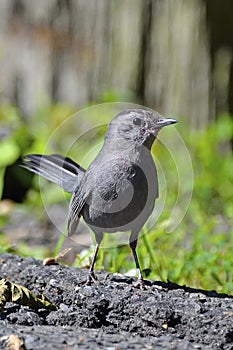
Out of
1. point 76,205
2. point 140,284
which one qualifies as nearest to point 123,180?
point 76,205

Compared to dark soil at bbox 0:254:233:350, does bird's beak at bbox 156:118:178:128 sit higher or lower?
higher

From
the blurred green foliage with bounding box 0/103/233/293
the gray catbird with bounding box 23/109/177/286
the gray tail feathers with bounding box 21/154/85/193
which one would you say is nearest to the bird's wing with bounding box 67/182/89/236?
the gray catbird with bounding box 23/109/177/286

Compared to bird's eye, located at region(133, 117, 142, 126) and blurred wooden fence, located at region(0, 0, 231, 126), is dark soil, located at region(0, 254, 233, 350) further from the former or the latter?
blurred wooden fence, located at region(0, 0, 231, 126)

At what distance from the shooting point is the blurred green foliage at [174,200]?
545 centimetres

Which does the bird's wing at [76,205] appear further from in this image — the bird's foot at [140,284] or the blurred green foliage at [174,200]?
the blurred green foliage at [174,200]

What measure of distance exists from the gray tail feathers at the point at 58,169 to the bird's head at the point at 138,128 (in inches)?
20.4

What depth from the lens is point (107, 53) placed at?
9.09m

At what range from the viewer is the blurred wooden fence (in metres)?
8.95

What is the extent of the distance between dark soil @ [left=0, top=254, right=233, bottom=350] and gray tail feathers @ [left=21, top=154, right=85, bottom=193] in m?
0.57

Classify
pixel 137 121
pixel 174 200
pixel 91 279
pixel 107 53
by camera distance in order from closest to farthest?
pixel 137 121, pixel 91 279, pixel 174 200, pixel 107 53

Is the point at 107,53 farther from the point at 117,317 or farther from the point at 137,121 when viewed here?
the point at 117,317

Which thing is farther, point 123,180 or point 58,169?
point 58,169

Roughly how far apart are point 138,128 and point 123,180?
11.9 inches

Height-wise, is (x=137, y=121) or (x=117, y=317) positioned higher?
(x=137, y=121)
